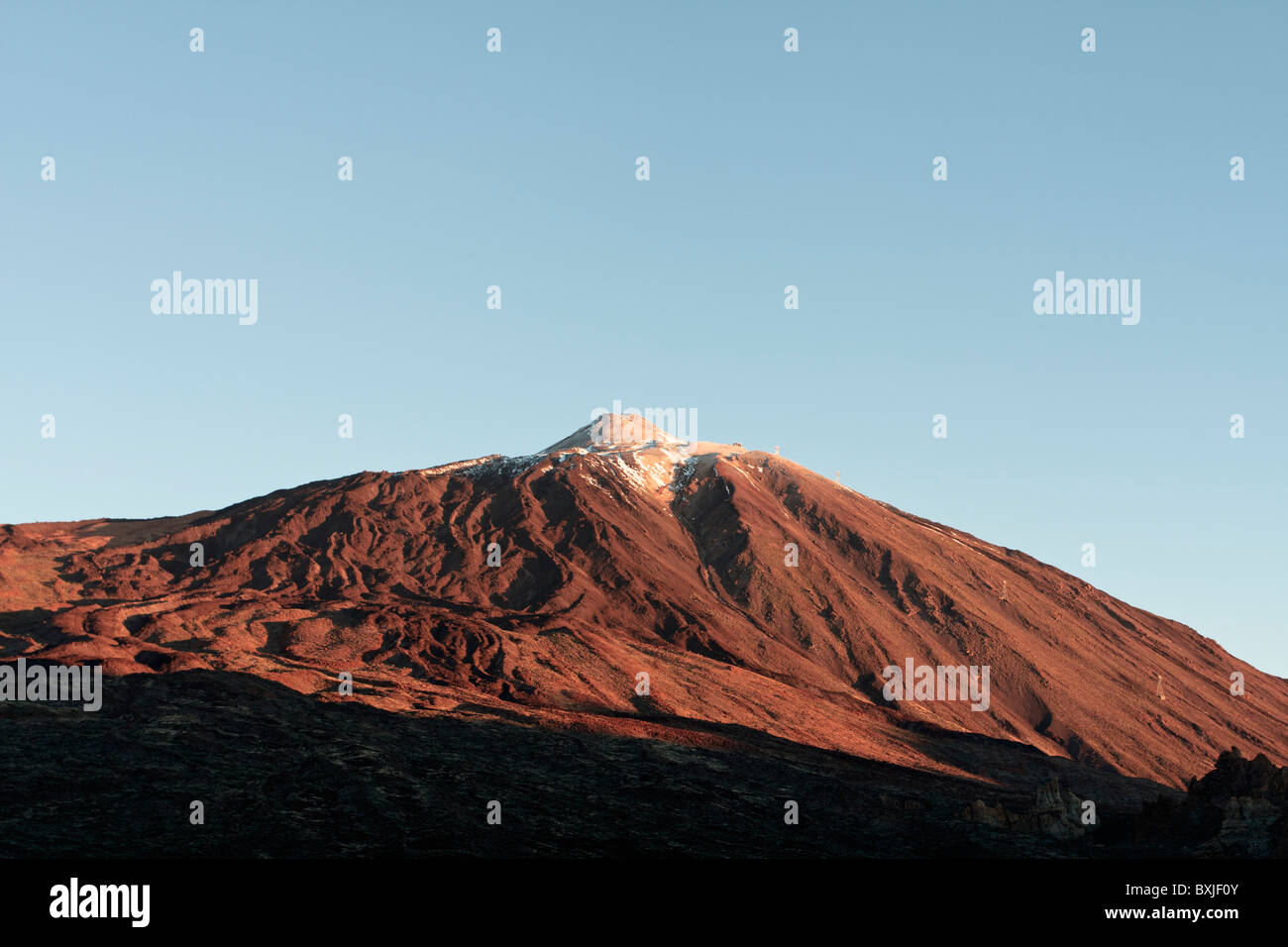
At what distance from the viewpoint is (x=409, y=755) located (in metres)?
72.0

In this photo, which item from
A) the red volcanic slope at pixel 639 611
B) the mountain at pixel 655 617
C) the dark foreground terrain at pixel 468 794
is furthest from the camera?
the red volcanic slope at pixel 639 611

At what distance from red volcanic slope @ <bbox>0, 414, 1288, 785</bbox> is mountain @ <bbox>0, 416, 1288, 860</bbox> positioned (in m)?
0.40

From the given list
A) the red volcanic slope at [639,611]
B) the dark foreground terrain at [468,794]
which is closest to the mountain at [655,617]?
the red volcanic slope at [639,611]

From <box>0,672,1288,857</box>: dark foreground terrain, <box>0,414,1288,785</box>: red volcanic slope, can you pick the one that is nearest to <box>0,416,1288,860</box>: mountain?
<box>0,414,1288,785</box>: red volcanic slope

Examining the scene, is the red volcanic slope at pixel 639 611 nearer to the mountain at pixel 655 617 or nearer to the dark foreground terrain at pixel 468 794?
the mountain at pixel 655 617

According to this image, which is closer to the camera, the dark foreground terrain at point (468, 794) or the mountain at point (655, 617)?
the dark foreground terrain at point (468, 794)

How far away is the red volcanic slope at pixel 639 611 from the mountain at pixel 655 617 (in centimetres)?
40

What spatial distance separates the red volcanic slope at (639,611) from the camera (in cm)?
10438

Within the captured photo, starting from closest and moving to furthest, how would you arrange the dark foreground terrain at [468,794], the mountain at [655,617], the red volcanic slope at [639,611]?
the dark foreground terrain at [468,794]
the mountain at [655,617]
the red volcanic slope at [639,611]

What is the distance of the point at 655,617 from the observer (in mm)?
137250

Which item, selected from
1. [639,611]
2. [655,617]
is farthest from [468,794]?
[639,611]

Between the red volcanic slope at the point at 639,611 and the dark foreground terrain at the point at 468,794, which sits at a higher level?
the red volcanic slope at the point at 639,611

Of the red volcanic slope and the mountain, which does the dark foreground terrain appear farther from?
the red volcanic slope
